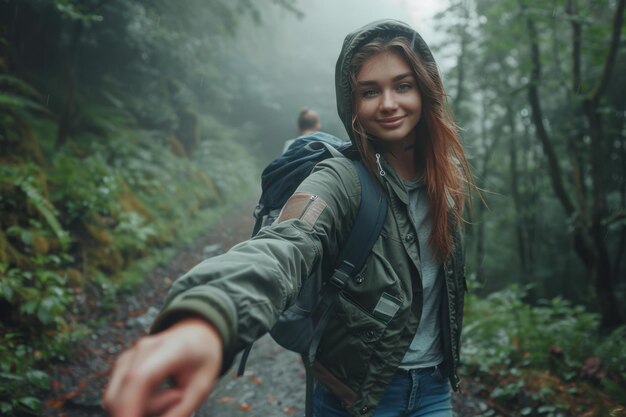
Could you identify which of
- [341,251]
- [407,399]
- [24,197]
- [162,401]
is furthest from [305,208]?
[24,197]

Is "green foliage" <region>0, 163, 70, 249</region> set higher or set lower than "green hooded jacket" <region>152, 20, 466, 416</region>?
lower

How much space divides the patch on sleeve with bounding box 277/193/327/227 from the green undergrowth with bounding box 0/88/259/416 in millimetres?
3303

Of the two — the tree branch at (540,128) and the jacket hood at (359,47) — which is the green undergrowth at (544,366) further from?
the jacket hood at (359,47)

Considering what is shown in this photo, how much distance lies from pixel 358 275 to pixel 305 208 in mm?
389

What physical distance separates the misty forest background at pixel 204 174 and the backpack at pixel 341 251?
0.86 metres

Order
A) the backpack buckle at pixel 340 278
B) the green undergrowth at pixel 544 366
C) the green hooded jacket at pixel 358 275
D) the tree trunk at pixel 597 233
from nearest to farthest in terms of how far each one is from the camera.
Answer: the green hooded jacket at pixel 358 275
the backpack buckle at pixel 340 278
the green undergrowth at pixel 544 366
the tree trunk at pixel 597 233

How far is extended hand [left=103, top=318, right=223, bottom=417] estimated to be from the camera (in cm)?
75

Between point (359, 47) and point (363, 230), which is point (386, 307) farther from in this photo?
point (359, 47)

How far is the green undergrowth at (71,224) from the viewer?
14.1 feet

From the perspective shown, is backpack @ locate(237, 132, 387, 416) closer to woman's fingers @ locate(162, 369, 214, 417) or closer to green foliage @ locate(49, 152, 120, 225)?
woman's fingers @ locate(162, 369, 214, 417)

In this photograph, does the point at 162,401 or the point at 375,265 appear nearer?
the point at 162,401

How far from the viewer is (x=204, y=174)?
15.5 m

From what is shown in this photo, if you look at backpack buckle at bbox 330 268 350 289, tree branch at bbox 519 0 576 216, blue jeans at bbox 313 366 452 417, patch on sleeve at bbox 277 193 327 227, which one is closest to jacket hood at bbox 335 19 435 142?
patch on sleeve at bbox 277 193 327 227

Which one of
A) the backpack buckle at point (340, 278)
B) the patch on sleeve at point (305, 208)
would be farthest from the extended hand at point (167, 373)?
the backpack buckle at point (340, 278)
